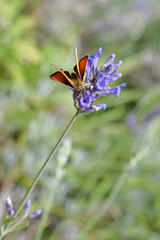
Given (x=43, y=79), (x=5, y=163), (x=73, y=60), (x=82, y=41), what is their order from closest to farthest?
(x=5, y=163)
(x=43, y=79)
(x=73, y=60)
(x=82, y=41)

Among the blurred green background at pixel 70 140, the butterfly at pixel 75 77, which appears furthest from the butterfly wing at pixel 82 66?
the blurred green background at pixel 70 140

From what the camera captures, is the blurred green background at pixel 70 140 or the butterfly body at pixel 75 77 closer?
the butterfly body at pixel 75 77

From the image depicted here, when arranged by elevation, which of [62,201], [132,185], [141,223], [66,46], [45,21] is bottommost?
[141,223]

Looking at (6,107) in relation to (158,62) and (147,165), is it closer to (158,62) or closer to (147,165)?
(147,165)

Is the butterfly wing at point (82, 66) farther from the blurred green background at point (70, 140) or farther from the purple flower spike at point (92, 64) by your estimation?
the blurred green background at point (70, 140)

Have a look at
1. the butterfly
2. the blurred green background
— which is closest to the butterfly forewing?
the butterfly

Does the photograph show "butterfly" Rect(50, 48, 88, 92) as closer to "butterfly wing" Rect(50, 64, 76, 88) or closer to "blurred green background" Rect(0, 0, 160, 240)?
"butterfly wing" Rect(50, 64, 76, 88)

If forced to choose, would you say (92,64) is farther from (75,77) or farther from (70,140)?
(70,140)

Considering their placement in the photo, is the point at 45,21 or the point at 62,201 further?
the point at 45,21

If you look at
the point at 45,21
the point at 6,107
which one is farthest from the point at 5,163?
the point at 45,21
